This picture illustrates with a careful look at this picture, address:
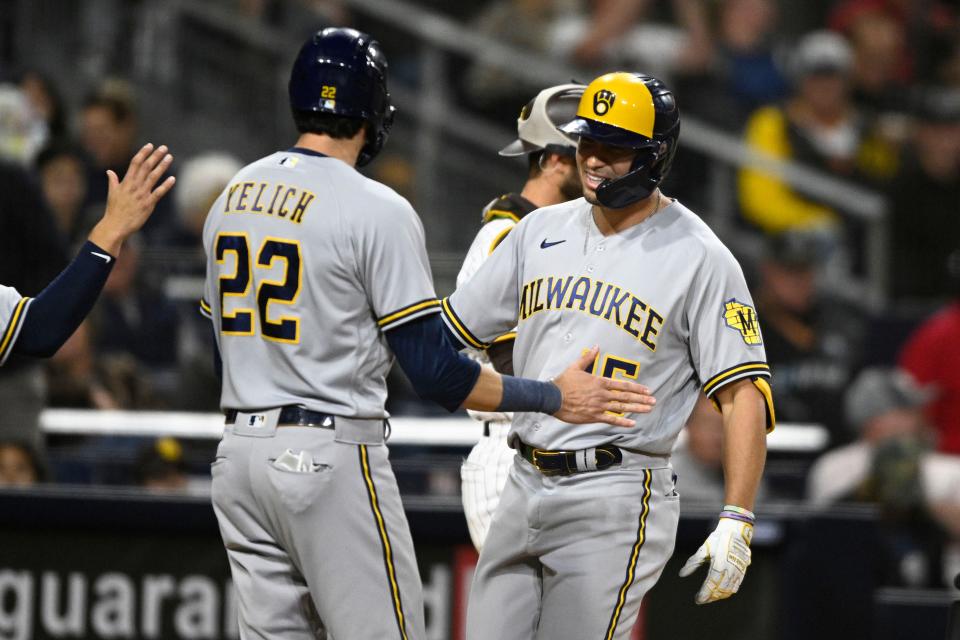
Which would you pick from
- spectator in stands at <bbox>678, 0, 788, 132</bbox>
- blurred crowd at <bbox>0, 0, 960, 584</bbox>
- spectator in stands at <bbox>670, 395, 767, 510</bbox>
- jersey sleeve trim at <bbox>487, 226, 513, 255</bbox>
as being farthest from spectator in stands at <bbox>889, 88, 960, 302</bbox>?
jersey sleeve trim at <bbox>487, 226, 513, 255</bbox>

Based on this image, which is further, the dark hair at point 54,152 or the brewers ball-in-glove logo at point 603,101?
the dark hair at point 54,152

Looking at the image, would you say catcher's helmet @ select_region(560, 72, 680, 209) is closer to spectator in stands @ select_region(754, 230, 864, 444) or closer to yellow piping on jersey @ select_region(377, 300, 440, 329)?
yellow piping on jersey @ select_region(377, 300, 440, 329)

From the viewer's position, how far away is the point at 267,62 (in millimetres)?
8836

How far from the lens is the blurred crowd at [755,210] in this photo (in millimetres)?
6270

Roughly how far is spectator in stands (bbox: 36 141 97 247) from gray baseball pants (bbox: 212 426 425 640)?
13.9ft

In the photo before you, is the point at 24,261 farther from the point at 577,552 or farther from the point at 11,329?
the point at 577,552

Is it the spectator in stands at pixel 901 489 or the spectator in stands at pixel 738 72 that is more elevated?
the spectator in stands at pixel 738 72

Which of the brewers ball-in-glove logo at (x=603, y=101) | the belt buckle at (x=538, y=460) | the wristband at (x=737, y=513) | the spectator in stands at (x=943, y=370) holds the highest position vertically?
the brewers ball-in-glove logo at (x=603, y=101)

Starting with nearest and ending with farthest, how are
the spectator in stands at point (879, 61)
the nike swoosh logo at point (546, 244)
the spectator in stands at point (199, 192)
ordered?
the nike swoosh logo at point (546, 244)
the spectator in stands at point (199, 192)
the spectator in stands at point (879, 61)

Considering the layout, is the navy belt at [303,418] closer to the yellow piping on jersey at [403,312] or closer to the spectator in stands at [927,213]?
the yellow piping on jersey at [403,312]

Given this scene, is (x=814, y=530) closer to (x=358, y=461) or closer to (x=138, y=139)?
(x=358, y=461)

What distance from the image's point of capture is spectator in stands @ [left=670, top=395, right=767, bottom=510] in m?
6.29

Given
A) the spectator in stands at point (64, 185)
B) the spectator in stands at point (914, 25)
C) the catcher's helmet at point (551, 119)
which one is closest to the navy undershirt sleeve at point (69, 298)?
the catcher's helmet at point (551, 119)

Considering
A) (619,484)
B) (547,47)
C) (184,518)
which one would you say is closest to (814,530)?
(619,484)
